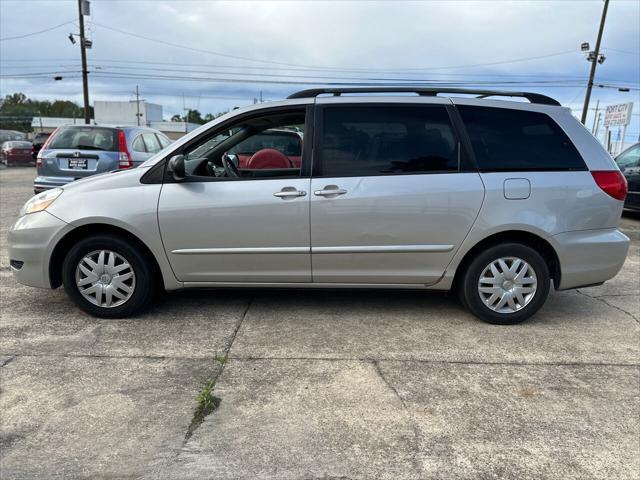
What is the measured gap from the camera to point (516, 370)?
3.35m

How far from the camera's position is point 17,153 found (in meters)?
25.2

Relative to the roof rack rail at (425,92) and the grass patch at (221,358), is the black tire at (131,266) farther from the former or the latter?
the roof rack rail at (425,92)

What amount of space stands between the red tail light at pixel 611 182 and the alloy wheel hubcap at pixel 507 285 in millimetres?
854

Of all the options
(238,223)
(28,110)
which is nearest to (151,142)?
(238,223)

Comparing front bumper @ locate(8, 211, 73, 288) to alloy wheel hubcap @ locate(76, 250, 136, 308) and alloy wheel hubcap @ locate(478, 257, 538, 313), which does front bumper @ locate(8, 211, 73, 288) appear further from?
alloy wheel hubcap @ locate(478, 257, 538, 313)

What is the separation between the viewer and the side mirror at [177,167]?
12.6 ft

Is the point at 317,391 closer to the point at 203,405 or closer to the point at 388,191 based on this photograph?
the point at 203,405

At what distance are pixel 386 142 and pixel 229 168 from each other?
4.52 ft

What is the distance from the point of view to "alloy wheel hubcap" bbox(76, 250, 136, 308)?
13.1 ft

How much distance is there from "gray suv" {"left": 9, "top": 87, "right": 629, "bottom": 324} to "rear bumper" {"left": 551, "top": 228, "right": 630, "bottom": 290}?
0.01m

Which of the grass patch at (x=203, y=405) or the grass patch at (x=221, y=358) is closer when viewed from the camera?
the grass patch at (x=203, y=405)

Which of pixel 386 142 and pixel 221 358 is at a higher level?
pixel 386 142

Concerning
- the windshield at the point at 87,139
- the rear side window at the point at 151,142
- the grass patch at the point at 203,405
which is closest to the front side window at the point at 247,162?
the grass patch at the point at 203,405

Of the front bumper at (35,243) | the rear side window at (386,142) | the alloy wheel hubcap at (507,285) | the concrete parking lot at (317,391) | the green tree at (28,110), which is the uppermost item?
the green tree at (28,110)
